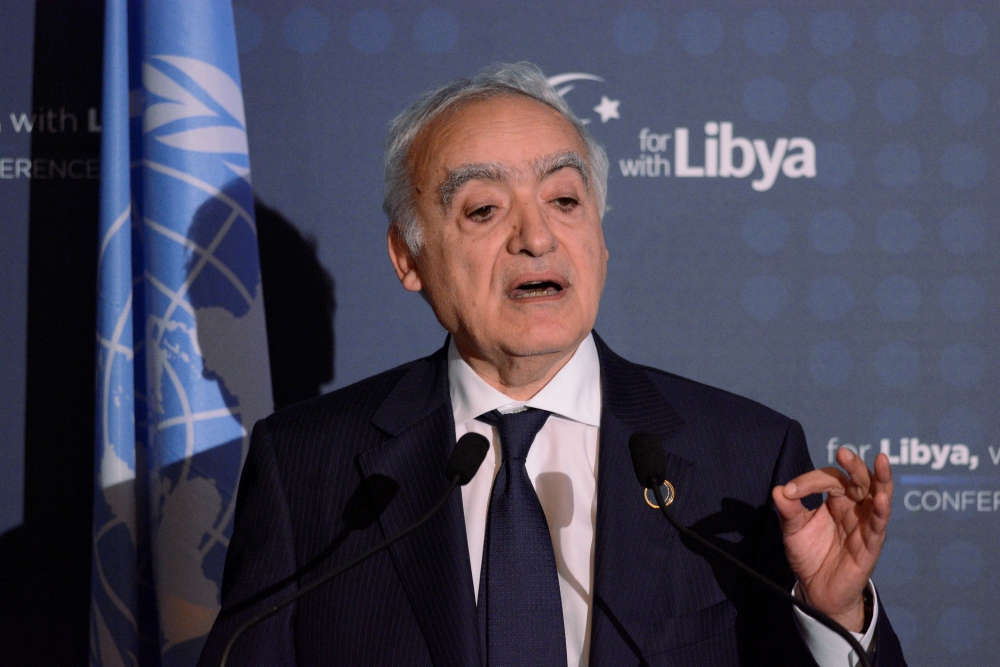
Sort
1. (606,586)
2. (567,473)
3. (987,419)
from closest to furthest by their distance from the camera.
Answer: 1. (606,586)
2. (567,473)
3. (987,419)

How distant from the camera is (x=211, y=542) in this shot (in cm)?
229

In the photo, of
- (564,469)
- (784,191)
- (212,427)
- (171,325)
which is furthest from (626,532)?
(784,191)

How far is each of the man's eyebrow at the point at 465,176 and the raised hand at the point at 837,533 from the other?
0.72 metres

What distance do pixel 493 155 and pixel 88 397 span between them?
164 centimetres

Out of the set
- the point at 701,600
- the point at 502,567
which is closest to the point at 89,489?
the point at 502,567

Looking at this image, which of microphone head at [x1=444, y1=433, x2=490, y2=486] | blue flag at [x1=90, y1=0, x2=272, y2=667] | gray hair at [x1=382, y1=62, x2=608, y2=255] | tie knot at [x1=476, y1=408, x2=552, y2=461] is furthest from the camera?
blue flag at [x1=90, y1=0, x2=272, y2=667]

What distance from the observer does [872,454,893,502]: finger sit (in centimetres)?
117

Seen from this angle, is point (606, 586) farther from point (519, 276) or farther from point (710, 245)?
point (710, 245)

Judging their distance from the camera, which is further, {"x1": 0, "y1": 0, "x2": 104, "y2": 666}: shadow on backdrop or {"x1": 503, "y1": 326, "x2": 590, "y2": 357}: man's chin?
{"x1": 0, "y1": 0, "x2": 104, "y2": 666}: shadow on backdrop

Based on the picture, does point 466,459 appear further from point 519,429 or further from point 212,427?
point 212,427

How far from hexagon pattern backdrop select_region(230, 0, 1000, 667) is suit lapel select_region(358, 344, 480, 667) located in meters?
1.05

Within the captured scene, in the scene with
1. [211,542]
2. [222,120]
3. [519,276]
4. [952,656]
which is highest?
[222,120]

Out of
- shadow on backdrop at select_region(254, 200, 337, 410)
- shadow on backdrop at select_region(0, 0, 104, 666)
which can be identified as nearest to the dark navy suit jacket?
shadow on backdrop at select_region(254, 200, 337, 410)

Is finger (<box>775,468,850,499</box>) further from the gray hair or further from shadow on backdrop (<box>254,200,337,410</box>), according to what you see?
shadow on backdrop (<box>254,200,337,410</box>)
